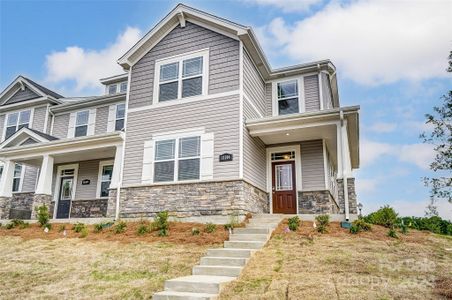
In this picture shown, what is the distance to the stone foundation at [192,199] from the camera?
392 inches

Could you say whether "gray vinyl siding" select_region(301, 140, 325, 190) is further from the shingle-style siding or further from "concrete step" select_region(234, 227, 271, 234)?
the shingle-style siding

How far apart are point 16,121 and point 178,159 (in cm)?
1273

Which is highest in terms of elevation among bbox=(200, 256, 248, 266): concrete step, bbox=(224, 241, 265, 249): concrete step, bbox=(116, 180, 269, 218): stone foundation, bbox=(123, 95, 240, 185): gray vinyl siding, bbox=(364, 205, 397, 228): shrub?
bbox=(123, 95, 240, 185): gray vinyl siding

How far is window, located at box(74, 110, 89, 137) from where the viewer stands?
16875mm

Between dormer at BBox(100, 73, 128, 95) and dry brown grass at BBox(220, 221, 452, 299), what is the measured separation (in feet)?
47.2

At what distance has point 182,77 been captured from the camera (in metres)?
11.9

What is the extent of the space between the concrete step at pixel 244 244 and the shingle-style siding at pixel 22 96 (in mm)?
15662

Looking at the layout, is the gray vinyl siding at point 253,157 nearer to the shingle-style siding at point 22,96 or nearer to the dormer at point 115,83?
the dormer at point 115,83

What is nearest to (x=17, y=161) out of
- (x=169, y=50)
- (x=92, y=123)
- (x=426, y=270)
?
(x=92, y=123)

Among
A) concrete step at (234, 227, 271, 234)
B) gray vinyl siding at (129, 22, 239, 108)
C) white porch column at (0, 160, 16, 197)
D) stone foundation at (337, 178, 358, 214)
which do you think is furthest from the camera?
white porch column at (0, 160, 16, 197)

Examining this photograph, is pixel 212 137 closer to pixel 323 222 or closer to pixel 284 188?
pixel 284 188

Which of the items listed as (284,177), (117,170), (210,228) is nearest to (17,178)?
(117,170)

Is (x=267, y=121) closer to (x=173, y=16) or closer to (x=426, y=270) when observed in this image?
(x=173, y=16)

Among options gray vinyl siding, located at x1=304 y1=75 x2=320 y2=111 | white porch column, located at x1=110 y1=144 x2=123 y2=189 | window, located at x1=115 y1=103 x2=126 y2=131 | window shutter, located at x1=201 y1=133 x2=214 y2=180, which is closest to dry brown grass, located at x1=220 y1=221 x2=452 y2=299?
window shutter, located at x1=201 y1=133 x2=214 y2=180
